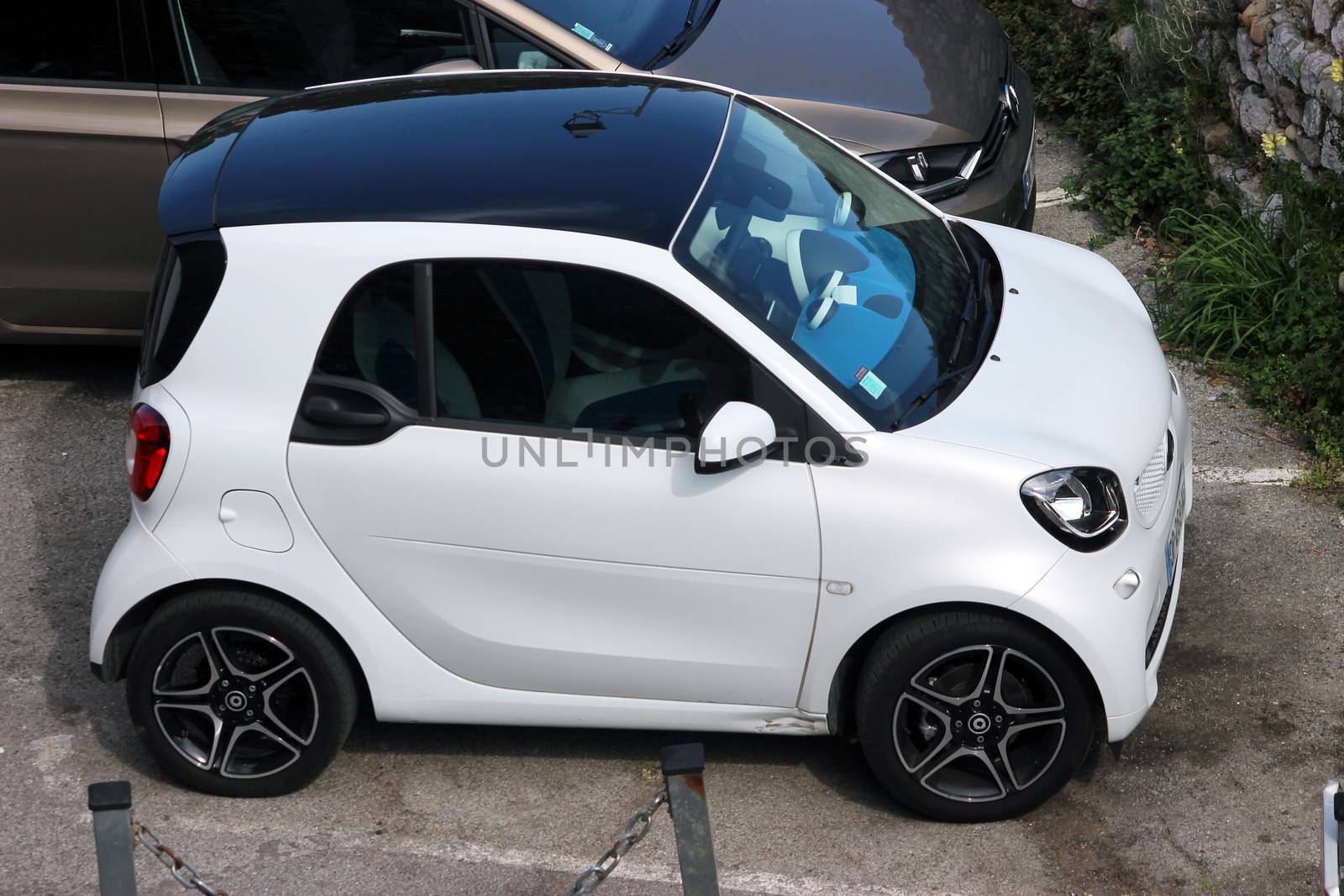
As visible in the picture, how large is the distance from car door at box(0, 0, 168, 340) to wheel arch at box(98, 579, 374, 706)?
7.59 ft

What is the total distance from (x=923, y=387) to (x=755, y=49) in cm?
251

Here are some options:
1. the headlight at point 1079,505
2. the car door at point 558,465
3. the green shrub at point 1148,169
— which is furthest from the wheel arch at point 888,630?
the green shrub at point 1148,169

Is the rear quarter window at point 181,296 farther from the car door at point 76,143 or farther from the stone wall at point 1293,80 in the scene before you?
the stone wall at point 1293,80

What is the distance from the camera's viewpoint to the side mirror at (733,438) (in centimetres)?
354

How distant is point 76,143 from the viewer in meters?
5.64

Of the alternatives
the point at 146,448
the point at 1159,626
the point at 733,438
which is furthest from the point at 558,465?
the point at 1159,626

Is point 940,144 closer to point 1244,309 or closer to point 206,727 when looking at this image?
point 1244,309

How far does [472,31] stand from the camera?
5.69 m

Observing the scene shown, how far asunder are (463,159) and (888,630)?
173cm

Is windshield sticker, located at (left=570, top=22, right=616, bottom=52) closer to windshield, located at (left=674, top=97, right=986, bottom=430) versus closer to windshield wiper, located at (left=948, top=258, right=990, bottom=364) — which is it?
windshield, located at (left=674, top=97, right=986, bottom=430)

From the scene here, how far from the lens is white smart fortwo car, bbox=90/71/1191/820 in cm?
Result: 367

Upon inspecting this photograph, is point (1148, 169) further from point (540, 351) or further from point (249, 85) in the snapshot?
point (540, 351)

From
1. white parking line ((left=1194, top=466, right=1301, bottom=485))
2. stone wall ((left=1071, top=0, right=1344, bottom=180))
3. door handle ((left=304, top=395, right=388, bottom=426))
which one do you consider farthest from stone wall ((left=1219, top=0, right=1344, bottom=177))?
door handle ((left=304, top=395, right=388, bottom=426))

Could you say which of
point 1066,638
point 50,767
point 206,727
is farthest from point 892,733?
point 50,767
